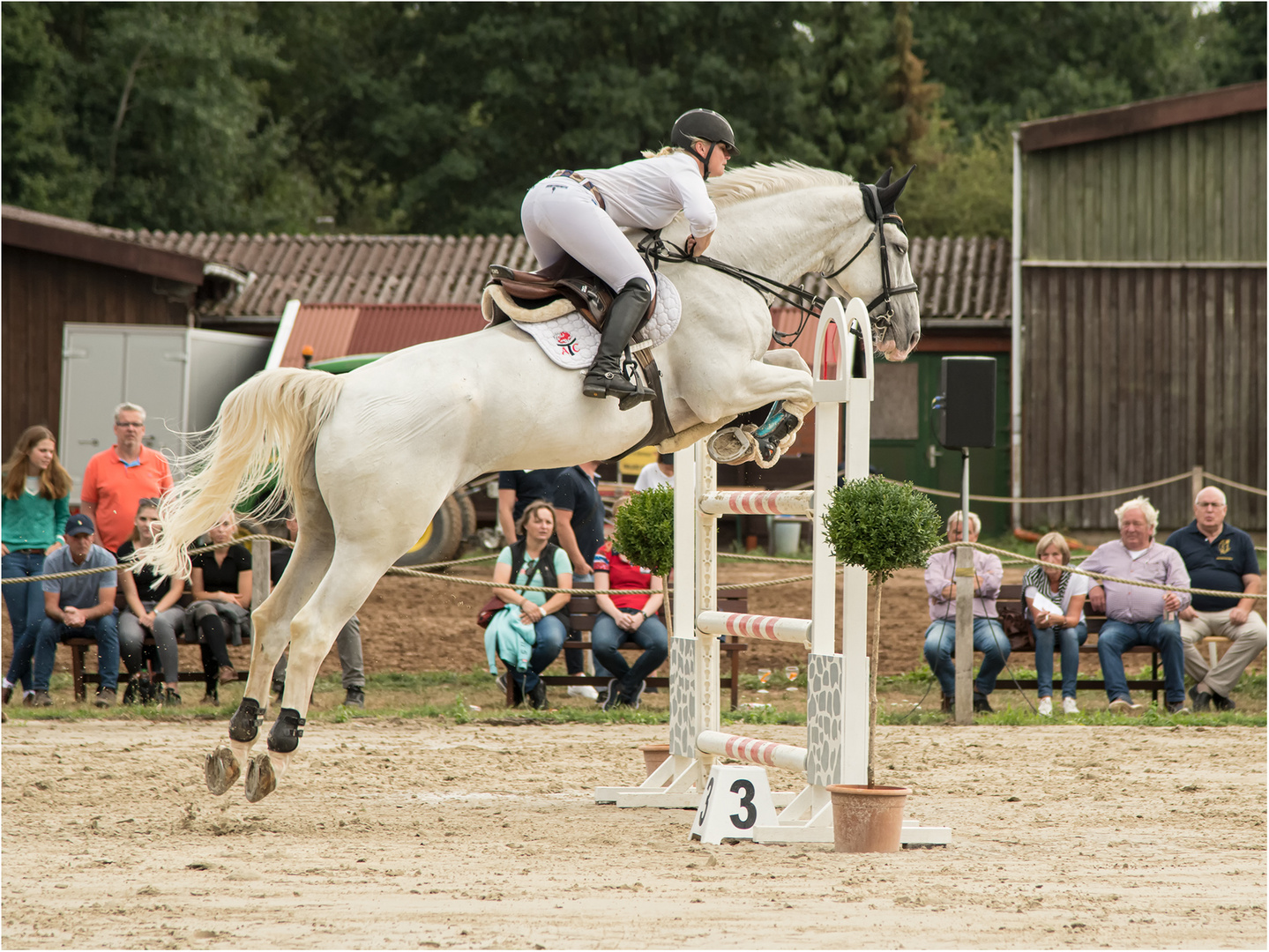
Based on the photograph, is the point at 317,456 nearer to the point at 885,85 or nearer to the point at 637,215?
the point at 637,215

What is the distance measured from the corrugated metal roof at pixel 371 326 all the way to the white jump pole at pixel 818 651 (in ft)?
33.7

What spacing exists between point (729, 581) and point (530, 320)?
27.4ft

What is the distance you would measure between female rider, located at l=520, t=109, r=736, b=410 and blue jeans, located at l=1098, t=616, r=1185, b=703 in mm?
4507

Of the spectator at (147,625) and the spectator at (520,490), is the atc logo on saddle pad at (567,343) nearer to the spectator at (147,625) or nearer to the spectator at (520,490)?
the spectator at (520,490)

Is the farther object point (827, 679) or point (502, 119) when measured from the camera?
point (502, 119)

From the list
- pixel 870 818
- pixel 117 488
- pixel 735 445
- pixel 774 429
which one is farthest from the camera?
pixel 117 488

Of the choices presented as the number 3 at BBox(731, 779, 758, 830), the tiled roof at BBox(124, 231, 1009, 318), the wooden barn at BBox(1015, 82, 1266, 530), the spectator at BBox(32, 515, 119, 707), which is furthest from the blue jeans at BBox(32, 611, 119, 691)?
the wooden barn at BBox(1015, 82, 1266, 530)

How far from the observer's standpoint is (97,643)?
27.0ft

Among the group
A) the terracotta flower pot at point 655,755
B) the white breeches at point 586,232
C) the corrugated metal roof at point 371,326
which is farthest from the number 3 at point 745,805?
the corrugated metal roof at point 371,326

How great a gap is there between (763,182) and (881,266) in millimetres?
576

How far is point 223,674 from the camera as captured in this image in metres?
8.41

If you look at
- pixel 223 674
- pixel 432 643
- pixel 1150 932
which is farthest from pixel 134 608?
pixel 1150 932

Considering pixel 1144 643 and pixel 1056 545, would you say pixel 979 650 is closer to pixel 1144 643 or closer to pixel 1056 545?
pixel 1056 545

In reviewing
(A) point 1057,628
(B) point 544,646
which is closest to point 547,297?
(B) point 544,646
